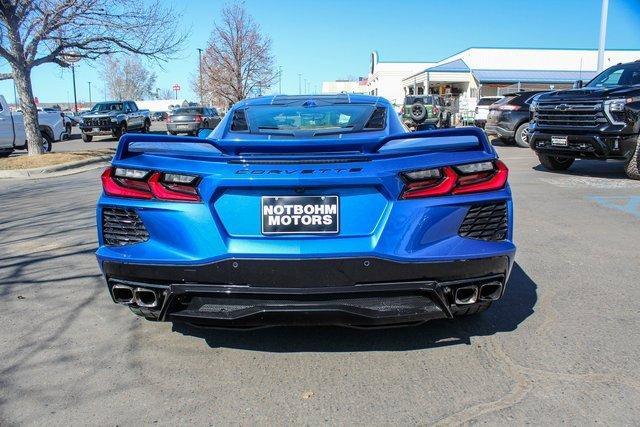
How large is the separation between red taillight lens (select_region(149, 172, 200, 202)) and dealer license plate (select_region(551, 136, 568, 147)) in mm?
8655

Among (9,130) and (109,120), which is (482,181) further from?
(109,120)

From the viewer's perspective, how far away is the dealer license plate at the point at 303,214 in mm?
2699

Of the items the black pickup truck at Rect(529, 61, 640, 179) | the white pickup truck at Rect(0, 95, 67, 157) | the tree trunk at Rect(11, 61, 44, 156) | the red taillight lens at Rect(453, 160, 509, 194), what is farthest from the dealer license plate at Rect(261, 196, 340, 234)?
the white pickup truck at Rect(0, 95, 67, 157)

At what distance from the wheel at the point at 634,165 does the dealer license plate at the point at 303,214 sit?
8.25 meters

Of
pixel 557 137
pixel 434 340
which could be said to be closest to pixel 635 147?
pixel 557 137

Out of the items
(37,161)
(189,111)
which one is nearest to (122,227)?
(37,161)

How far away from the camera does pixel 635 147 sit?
9016 millimetres

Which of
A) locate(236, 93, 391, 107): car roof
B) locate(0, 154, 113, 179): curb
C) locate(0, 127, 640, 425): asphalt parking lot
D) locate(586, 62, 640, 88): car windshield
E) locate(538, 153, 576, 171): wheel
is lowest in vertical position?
locate(0, 154, 113, 179): curb

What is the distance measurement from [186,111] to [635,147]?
2204 cm

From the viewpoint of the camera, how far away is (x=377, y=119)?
417 centimetres

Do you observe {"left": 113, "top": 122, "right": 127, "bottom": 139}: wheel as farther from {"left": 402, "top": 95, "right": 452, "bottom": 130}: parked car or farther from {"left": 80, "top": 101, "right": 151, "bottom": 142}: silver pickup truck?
{"left": 402, "top": 95, "right": 452, "bottom": 130}: parked car

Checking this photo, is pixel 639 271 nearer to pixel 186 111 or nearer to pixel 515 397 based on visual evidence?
pixel 515 397

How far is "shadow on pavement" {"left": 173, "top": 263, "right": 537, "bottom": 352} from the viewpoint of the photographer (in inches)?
128

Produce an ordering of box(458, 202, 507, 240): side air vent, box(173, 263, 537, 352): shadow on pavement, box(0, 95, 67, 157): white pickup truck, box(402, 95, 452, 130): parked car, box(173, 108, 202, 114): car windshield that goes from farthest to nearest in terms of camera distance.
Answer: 1. box(173, 108, 202, 114): car windshield
2. box(402, 95, 452, 130): parked car
3. box(0, 95, 67, 157): white pickup truck
4. box(173, 263, 537, 352): shadow on pavement
5. box(458, 202, 507, 240): side air vent
